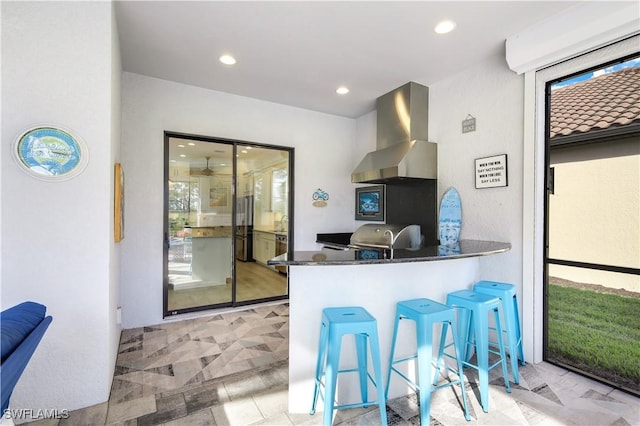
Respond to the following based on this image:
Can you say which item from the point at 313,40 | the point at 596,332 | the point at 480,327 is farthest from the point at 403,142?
the point at 596,332

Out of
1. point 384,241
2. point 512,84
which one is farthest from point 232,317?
point 512,84

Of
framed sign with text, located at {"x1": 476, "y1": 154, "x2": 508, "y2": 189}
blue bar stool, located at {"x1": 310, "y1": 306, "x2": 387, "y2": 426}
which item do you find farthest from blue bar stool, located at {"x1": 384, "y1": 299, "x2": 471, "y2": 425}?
framed sign with text, located at {"x1": 476, "y1": 154, "x2": 508, "y2": 189}

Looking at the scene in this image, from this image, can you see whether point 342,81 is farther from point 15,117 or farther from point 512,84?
point 15,117

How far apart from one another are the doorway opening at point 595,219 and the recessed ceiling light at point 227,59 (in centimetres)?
282

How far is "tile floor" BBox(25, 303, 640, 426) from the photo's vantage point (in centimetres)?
187

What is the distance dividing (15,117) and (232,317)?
108 inches

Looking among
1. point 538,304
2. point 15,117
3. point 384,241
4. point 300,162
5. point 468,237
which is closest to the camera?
point 15,117

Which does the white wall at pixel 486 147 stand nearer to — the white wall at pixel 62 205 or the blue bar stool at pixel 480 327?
the blue bar stool at pixel 480 327

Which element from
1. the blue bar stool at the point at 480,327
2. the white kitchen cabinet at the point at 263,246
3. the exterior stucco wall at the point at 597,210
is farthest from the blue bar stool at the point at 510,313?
the white kitchen cabinet at the point at 263,246

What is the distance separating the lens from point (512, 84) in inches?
108

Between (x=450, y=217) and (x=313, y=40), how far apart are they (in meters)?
2.16

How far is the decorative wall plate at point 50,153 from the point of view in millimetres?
1802

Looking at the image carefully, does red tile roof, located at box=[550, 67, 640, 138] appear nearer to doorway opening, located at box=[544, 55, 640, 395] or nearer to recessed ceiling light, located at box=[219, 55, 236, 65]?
doorway opening, located at box=[544, 55, 640, 395]

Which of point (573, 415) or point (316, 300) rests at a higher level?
point (316, 300)
